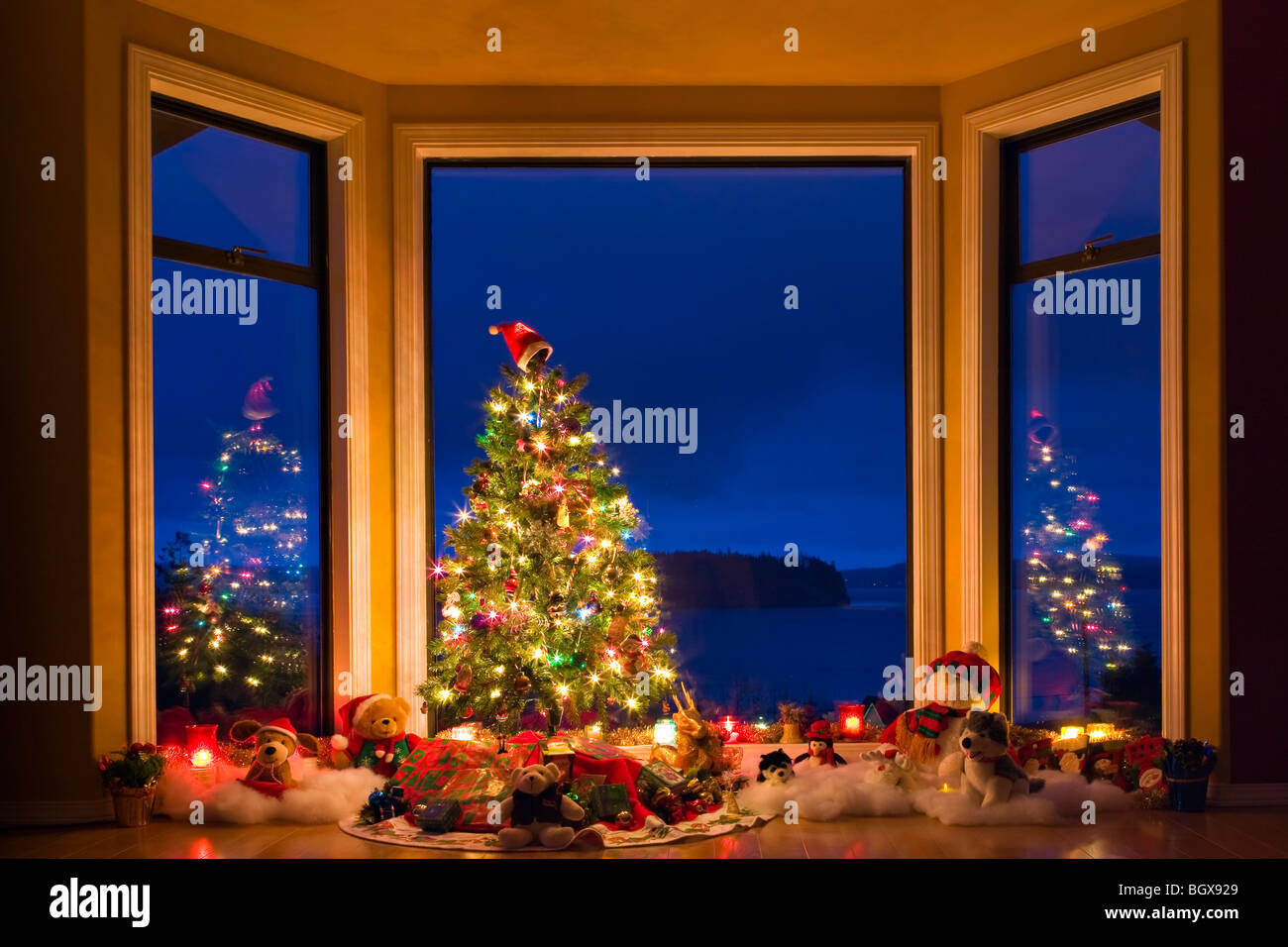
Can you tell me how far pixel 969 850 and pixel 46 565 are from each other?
12.9ft

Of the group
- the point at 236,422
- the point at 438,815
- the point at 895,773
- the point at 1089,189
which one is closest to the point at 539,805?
the point at 438,815

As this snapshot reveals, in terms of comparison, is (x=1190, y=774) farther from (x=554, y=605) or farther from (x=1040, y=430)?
(x=554, y=605)

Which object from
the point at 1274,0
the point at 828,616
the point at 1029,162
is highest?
the point at 1274,0

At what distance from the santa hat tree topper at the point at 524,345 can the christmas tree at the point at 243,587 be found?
1.30 m

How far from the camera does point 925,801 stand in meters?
4.56

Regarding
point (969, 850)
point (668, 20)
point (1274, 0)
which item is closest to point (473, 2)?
point (668, 20)

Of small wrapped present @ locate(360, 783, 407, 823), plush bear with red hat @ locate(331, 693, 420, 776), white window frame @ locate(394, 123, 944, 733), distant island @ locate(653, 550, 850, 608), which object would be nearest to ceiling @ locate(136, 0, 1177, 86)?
white window frame @ locate(394, 123, 944, 733)

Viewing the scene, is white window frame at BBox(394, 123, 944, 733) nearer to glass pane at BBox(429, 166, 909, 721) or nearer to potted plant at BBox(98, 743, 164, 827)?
glass pane at BBox(429, 166, 909, 721)

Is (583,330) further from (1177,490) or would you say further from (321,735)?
(1177,490)

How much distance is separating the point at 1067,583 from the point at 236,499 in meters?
4.22

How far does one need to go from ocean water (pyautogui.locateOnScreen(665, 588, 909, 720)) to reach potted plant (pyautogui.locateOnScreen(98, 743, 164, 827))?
2.76 metres

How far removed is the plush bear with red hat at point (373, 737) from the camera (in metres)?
5.09

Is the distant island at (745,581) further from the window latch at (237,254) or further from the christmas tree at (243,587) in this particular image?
the window latch at (237,254)
